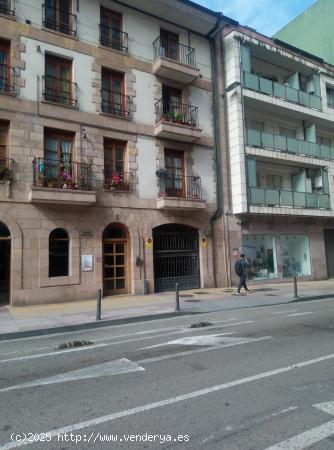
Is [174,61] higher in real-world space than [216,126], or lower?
higher

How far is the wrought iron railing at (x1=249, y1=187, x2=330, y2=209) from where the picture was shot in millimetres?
18922

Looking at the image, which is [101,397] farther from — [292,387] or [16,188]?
[16,188]

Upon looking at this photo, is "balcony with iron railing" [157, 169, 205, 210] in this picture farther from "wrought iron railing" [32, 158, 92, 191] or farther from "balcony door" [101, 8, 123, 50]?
"balcony door" [101, 8, 123, 50]

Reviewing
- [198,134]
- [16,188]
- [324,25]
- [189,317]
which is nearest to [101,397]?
[189,317]

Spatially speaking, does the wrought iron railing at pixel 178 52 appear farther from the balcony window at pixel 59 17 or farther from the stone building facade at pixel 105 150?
the balcony window at pixel 59 17

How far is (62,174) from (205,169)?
293 inches

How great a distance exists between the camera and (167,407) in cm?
411

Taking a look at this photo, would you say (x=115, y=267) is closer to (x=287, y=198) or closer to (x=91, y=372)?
(x=91, y=372)

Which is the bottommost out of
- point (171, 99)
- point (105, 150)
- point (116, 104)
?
point (105, 150)

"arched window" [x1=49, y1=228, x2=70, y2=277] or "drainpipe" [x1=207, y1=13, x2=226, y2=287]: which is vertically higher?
"drainpipe" [x1=207, y1=13, x2=226, y2=287]

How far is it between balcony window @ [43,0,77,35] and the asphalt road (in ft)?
42.5

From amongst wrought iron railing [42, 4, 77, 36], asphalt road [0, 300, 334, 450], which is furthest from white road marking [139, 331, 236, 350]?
wrought iron railing [42, 4, 77, 36]

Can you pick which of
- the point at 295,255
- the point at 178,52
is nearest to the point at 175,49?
the point at 178,52

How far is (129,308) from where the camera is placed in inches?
470
